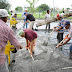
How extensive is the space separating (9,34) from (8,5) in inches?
940

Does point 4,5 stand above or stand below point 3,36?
above

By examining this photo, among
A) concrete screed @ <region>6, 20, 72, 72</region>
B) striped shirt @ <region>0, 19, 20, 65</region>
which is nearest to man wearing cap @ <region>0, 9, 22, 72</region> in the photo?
striped shirt @ <region>0, 19, 20, 65</region>

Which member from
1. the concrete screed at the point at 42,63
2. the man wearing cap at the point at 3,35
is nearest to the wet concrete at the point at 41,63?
the concrete screed at the point at 42,63

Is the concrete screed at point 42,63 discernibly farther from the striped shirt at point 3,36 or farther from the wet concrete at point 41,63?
the striped shirt at point 3,36

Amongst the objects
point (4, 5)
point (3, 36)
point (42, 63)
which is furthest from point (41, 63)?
point (4, 5)

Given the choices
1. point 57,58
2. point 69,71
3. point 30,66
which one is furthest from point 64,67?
point 30,66

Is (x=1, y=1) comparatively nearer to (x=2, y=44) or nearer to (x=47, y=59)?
(x=47, y=59)

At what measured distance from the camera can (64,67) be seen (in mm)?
3932

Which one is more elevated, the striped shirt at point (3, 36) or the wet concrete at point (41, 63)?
the striped shirt at point (3, 36)

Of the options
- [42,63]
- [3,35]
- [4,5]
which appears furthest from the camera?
[4,5]

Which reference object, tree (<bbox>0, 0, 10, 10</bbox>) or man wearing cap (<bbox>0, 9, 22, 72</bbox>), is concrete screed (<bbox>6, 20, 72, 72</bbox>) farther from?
tree (<bbox>0, 0, 10, 10</bbox>)

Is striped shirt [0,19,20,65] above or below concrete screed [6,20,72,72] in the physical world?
above

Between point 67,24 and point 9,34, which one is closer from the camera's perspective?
point 9,34

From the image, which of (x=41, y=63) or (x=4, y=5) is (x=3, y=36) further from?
(x=4, y=5)
